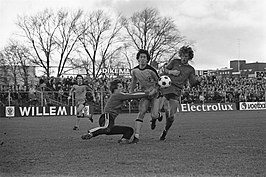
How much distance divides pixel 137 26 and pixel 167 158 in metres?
34.2

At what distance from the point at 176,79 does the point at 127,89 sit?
27.2m

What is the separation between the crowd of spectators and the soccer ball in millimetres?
22098

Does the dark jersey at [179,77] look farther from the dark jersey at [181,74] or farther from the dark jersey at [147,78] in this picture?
the dark jersey at [147,78]

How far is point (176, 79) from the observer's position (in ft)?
34.8

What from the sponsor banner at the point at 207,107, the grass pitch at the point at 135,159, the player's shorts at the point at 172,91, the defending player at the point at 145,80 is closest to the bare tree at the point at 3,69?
the sponsor banner at the point at 207,107

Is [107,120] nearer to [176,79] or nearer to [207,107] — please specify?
[176,79]

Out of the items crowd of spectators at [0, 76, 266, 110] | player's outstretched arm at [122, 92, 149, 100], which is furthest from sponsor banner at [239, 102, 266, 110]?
player's outstretched arm at [122, 92, 149, 100]

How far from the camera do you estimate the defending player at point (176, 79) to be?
10531 mm

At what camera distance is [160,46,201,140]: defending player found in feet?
34.6

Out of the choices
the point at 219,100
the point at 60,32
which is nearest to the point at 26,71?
the point at 60,32

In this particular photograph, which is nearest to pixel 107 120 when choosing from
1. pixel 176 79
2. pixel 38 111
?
pixel 176 79

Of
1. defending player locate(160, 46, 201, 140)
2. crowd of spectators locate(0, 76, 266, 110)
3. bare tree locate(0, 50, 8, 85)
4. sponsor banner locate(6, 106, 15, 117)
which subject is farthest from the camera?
bare tree locate(0, 50, 8, 85)

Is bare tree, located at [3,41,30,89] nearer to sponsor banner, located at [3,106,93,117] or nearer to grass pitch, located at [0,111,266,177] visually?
sponsor banner, located at [3,106,93,117]

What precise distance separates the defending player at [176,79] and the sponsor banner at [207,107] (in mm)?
29321
